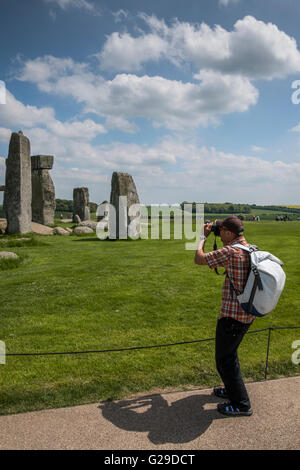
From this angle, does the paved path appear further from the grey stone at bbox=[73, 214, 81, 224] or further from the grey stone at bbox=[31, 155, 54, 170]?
the grey stone at bbox=[73, 214, 81, 224]

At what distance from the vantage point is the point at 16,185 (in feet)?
62.4

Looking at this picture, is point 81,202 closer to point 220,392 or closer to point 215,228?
point 215,228

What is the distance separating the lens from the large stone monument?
88.1 feet

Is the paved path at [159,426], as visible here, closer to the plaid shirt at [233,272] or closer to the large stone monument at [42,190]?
the plaid shirt at [233,272]

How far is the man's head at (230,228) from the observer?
3.74m

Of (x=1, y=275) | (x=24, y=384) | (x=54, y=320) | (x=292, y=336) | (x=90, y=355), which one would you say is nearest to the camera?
(x=24, y=384)

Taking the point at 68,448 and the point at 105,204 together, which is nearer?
the point at 68,448

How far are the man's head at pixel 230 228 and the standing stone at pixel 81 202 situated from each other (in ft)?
101

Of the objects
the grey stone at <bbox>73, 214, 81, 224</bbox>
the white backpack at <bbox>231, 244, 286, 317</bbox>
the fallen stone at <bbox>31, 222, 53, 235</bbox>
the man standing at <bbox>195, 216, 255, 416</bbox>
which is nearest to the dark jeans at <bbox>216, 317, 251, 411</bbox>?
the man standing at <bbox>195, 216, 255, 416</bbox>

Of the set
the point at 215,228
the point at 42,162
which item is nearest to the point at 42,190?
the point at 42,162

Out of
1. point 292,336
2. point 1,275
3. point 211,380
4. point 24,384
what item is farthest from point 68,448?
point 1,275

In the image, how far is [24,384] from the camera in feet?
14.1

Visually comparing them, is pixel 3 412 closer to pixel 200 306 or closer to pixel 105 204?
pixel 200 306
